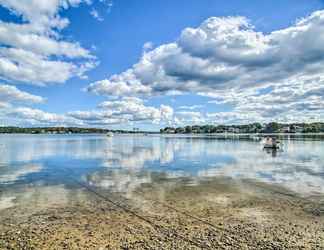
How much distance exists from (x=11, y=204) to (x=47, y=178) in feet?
28.9

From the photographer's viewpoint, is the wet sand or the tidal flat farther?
the tidal flat

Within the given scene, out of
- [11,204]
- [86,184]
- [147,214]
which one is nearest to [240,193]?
[147,214]

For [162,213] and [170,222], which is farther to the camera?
[162,213]

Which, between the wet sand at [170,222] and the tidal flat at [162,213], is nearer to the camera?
the wet sand at [170,222]

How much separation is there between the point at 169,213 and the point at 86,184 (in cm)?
968

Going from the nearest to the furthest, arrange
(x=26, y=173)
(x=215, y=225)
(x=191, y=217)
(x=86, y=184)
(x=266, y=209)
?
(x=215, y=225), (x=191, y=217), (x=266, y=209), (x=86, y=184), (x=26, y=173)

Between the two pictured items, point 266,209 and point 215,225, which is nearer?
point 215,225

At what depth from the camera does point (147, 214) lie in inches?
497

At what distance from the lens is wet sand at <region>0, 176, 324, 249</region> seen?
9.33m

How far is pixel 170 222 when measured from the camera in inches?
449

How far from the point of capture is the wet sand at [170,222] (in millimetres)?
9328

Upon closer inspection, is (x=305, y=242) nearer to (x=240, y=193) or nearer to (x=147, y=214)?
(x=147, y=214)

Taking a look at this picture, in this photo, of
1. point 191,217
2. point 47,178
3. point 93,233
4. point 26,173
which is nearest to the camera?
point 93,233

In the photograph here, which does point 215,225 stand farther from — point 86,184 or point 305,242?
point 86,184
